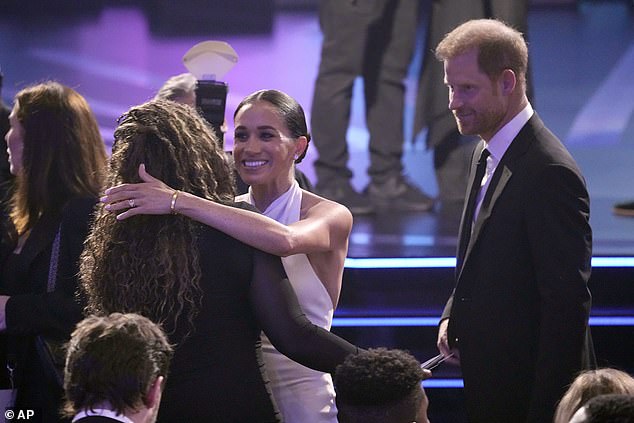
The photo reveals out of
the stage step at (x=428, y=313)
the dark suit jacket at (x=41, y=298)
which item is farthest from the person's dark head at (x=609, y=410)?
the stage step at (x=428, y=313)

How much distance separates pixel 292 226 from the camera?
2.13 metres

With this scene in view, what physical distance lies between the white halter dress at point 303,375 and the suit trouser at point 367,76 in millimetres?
3145

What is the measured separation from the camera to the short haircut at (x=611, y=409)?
1.37 m

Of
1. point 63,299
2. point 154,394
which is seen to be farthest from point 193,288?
point 63,299

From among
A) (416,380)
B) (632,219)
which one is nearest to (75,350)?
(416,380)

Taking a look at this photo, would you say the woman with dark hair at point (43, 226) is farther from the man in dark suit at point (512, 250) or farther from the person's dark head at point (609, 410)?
the person's dark head at point (609, 410)

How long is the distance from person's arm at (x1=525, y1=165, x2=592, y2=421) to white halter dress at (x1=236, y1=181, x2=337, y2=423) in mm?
459

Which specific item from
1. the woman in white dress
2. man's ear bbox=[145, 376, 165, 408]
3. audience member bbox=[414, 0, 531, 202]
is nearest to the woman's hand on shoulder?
the woman in white dress

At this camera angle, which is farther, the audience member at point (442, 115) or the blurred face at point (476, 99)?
the audience member at point (442, 115)

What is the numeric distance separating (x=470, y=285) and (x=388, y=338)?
5.61 ft

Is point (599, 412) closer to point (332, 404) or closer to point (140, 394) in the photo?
point (140, 394)

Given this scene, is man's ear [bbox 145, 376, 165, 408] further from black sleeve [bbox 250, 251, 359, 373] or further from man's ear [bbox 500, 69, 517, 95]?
man's ear [bbox 500, 69, 517, 95]

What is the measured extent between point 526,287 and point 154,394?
0.97 meters

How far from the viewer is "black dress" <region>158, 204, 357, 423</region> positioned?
1.85 metres
